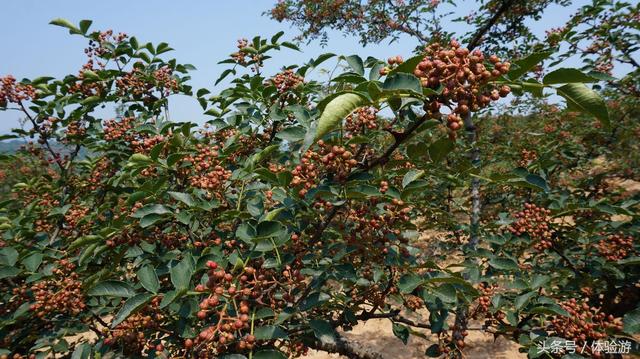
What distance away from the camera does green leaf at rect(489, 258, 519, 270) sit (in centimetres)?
235

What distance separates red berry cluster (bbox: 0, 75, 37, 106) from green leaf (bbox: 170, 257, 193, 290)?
3.02m

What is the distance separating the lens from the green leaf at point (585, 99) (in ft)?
3.35

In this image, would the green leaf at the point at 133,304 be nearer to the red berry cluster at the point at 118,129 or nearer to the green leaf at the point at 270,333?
the green leaf at the point at 270,333

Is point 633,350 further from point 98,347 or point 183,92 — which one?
point 183,92

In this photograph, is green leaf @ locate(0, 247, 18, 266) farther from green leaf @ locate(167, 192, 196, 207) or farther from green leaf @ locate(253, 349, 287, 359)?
green leaf @ locate(253, 349, 287, 359)

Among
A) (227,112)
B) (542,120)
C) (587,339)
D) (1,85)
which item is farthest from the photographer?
(542,120)

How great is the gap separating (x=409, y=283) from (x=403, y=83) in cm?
109

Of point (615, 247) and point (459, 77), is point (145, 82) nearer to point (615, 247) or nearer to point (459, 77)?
point (459, 77)

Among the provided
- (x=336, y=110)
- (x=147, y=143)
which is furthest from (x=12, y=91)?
(x=336, y=110)

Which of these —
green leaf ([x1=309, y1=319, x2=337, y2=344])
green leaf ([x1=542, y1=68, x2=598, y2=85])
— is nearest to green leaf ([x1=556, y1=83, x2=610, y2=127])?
green leaf ([x1=542, y1=68, x2=598, y2=85])

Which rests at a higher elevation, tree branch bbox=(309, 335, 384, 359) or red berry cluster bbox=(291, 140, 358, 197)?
red berry cluster bbox=(291, 140, 358, 197)

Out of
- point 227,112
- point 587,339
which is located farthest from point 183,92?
point 587,339

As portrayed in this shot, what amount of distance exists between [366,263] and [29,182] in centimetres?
380

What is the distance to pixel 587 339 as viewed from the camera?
2.56 m
